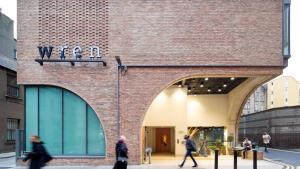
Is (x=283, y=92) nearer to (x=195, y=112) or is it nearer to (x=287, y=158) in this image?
(x=195, y=112)

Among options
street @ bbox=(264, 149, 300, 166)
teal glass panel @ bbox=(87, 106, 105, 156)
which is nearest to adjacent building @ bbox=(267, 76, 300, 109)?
street @ bbox=(264, 149, 300, 166)

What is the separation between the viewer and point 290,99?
96062mm

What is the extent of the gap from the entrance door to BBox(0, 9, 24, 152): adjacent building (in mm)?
12124

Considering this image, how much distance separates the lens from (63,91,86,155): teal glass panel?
21688 millimetres

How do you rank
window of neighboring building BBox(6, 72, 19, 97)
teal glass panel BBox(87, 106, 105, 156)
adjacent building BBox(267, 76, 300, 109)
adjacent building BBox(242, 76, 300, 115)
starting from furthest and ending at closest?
adjacent building BBox(267, 76, 300, 109) < adjacent building BBox(242, 76, 300, 115) < window of neighboring building BBox(6, 72, 19, 97) < teal glass panel BBox(87, 106, 105, 156)

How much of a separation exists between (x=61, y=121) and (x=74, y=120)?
653mm

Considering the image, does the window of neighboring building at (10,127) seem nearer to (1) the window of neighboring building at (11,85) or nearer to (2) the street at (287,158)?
(1) the window of neighboring building at (11,85)

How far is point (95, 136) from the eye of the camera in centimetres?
2170

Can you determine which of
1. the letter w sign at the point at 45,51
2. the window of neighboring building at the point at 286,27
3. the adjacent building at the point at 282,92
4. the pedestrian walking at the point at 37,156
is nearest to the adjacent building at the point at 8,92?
the letter w sign at the point at 45,51

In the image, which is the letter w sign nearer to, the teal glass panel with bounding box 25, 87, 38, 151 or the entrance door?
the teal glass panel with bounding box 25, 87, 38, 151

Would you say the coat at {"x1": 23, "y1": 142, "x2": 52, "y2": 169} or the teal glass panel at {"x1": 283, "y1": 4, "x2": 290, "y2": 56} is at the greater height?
the teal glass panel at {"x1": 283, "y1": 4, "x2": 290, "y2": 56}

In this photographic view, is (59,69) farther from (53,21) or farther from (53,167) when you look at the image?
(53,167)

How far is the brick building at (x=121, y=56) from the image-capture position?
21.4m

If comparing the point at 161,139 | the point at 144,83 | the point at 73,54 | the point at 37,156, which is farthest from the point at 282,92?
the point at 37,156
